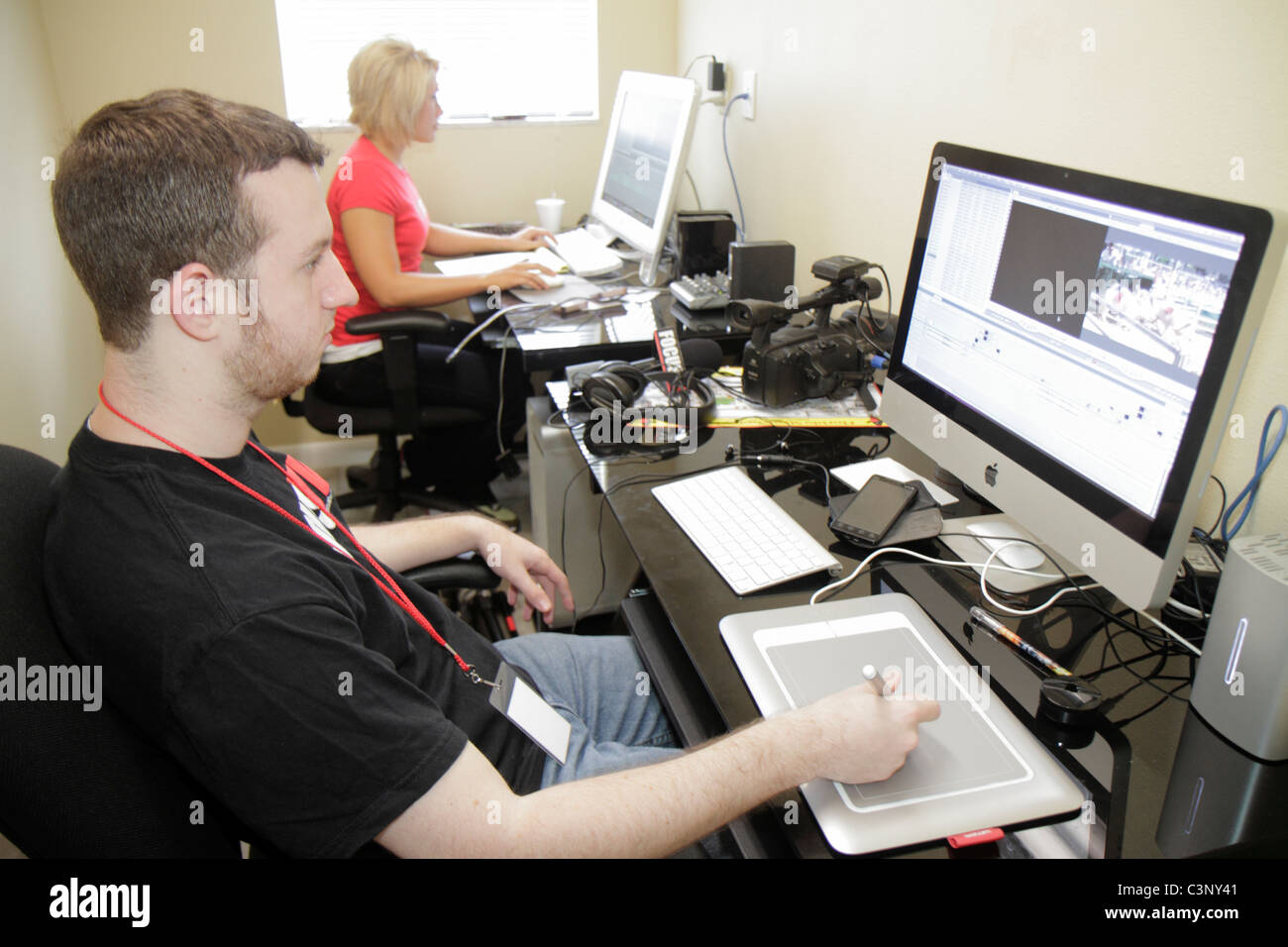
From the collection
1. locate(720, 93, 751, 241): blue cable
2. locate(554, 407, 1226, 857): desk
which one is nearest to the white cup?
locate(720, 93, 751, 241): blue cable

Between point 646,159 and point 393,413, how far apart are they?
1003 millimetres

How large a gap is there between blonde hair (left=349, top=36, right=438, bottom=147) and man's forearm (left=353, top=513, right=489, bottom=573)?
150 centimetres

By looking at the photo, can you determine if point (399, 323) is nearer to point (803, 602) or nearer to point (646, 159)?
point (646, 159)

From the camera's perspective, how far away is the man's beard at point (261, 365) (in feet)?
2.87

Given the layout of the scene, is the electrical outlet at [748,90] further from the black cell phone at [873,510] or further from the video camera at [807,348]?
the black cell phone at [873,510]

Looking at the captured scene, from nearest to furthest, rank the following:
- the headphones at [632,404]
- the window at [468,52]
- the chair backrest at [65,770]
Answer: the chair backrest at [65,770] < the headphones at [632,404] < the window at [468,52]

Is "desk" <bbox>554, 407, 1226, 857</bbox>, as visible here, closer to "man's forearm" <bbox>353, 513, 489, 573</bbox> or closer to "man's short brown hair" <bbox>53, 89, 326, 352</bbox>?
"man's forearm" <bbox>353, 513, 489, 573</bbox>

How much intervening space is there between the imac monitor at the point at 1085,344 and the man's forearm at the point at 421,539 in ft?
2.27

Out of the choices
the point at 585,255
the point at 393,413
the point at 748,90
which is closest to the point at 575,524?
the point at 393,413

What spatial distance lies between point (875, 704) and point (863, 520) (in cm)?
42

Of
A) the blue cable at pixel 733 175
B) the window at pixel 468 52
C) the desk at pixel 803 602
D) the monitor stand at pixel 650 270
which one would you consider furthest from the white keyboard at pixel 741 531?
the window at pixel 468 52
